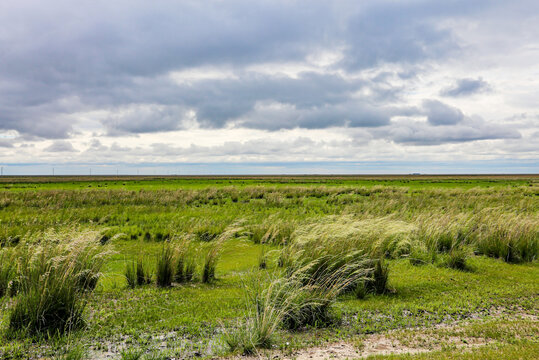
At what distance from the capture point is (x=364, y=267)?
8.55 m

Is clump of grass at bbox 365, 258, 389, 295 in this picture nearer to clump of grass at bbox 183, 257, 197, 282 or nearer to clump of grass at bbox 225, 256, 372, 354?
clump of grass at bbox 225, 256, 372, 354

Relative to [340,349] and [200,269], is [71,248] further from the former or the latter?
[340,349]

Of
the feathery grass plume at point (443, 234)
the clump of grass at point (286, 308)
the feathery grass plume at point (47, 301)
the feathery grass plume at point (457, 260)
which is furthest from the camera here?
the feathery grass plume at point (443, 234)

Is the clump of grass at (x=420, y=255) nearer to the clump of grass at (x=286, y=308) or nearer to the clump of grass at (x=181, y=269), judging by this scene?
the clump of grass at (x=286, y=308)

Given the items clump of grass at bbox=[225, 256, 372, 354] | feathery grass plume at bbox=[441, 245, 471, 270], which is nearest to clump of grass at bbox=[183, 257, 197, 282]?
clump of grass at bbox=[225, 256, 372, 354]

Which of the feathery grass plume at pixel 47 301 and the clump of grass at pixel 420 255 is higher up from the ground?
the feathery grass plume at pixel 47 301

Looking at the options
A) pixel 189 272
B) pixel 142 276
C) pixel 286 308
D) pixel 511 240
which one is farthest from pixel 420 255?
pixel 142 276

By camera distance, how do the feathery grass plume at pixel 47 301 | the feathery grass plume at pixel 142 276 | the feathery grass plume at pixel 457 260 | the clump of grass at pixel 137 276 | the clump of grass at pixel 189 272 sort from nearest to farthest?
the feathery grass plume at pixel 47 301 → the clump of grass at pixel 137 276 → the feathery grass plume at pixel 142 276 → the clump of grass at pixel 189 272 → the feathery grass plume at pixel 457 260

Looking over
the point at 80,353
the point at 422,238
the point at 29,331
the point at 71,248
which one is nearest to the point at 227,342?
the point at 80,353

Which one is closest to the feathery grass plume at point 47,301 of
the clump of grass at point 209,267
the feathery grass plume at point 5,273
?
the feathery grass plume at point 5,273

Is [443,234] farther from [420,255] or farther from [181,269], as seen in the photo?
[181,269]

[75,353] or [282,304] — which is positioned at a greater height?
[282,304]

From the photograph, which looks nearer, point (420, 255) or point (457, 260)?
point (457, 260)

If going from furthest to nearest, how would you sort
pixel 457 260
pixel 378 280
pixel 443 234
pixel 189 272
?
1. pixel 443 234
2. pixel 457 260
3. pixel 189 272
4. pixel 378 280
